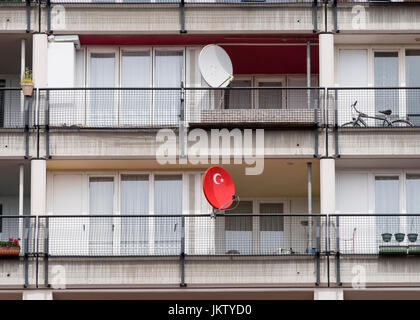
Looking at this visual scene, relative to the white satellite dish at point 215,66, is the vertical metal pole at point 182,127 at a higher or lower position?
lower

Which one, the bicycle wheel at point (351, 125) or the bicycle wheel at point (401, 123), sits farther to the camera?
the bicycle wheel at point (401, 123)

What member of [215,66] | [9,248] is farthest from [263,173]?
[9,248]

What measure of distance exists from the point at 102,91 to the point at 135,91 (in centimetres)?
89

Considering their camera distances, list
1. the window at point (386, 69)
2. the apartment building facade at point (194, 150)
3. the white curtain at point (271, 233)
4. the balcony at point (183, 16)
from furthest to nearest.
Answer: the window at point (386, 69) → the white curtain at point (271, 233) → the balcony at point (183, 16) → the apartment building facade at point (194, 150)

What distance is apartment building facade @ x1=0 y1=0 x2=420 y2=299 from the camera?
107 feet

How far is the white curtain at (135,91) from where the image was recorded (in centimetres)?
3462

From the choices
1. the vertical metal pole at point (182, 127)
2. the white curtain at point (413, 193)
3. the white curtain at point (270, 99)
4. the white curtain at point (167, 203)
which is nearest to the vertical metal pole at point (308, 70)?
the white curtain at point (270, 99)

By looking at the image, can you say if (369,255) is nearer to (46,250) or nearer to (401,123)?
(401,123)

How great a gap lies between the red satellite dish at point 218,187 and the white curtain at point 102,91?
3460mm

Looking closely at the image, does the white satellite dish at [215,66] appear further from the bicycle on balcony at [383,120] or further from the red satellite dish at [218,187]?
the bicycle on balcony at [383,120]

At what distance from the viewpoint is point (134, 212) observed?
3456 cm

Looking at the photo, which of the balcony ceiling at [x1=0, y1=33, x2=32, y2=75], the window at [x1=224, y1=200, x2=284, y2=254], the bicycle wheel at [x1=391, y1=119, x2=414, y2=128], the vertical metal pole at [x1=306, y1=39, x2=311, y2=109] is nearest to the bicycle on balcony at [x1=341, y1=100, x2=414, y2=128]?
the bicycle wheel at [x1=391, y1=119, x2=414, y2=128]

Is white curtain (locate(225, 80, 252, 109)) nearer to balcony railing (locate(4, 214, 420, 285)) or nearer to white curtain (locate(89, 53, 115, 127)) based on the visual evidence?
white curtain (locate(89, 53, 115, 127))

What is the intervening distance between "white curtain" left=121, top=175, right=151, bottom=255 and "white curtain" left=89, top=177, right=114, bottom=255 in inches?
13.2
